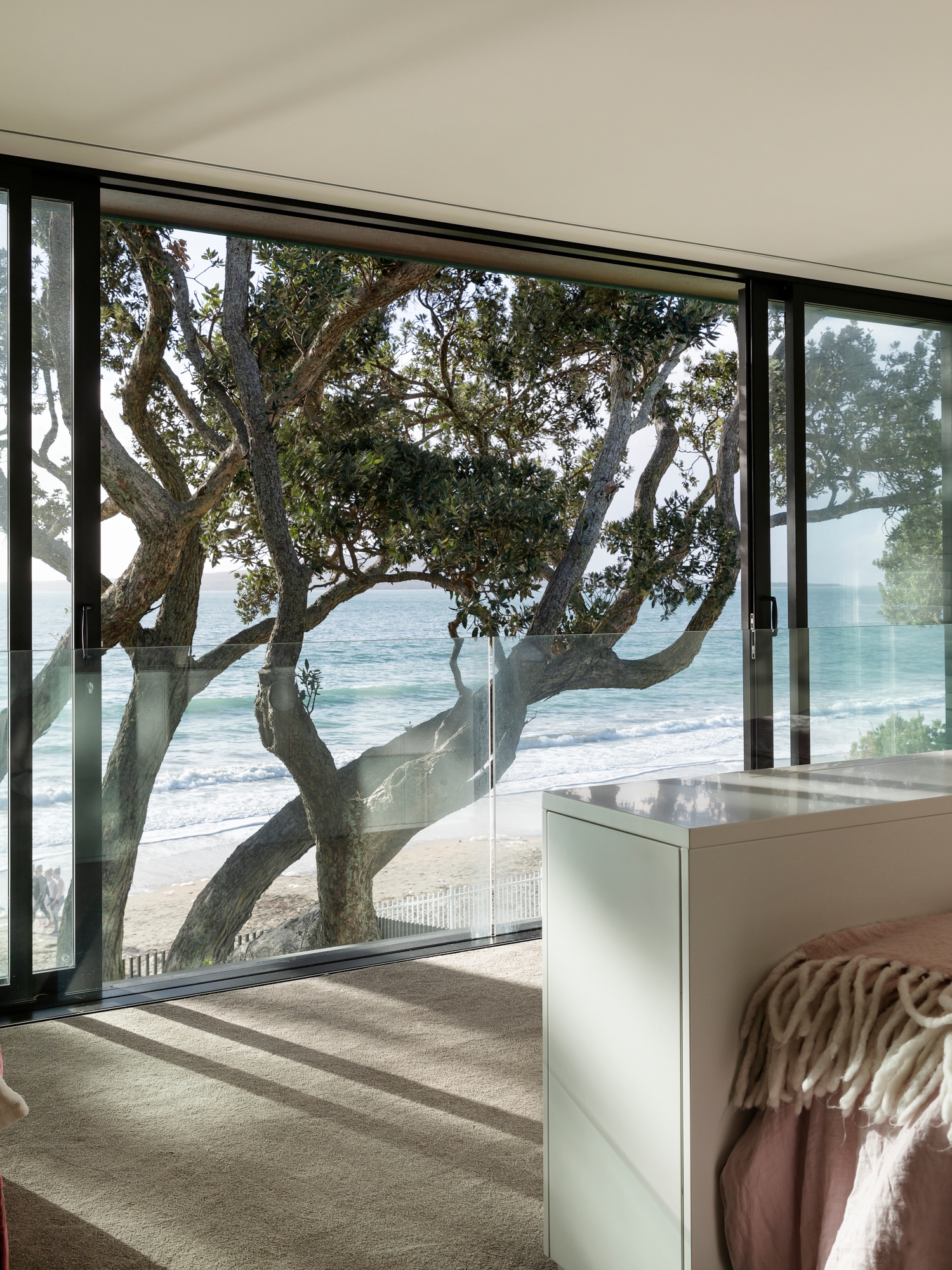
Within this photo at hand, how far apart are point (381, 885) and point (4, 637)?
1314mm

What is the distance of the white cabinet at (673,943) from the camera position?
51.2 inches

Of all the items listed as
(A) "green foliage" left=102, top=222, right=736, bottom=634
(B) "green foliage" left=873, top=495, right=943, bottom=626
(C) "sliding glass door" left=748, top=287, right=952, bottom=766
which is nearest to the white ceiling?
(C) "sliding glass door" left=748, top=287, right=952, bottom=766

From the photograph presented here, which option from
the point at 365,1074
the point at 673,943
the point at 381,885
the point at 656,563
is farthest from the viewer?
the point at 656,563

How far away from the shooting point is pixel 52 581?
293 cm

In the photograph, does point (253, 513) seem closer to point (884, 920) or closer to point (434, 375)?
point (434, 375)

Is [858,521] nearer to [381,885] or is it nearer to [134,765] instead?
[381,885]

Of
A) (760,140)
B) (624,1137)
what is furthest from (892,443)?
(624,1137)

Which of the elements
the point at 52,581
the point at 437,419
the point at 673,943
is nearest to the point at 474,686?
the point at 52,581

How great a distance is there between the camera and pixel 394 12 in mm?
2180

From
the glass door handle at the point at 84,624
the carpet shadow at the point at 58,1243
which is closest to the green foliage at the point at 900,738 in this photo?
the glass door handle at the point at 84,624

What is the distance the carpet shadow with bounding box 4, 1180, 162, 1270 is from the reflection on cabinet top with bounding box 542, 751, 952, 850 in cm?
105

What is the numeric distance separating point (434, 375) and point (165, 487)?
6.11 feet

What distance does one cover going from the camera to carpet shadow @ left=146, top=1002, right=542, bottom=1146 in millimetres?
2158

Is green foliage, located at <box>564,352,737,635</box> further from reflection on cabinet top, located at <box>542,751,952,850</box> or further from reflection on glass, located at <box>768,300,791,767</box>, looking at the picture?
reflection on cabinet top, located at <box>542,751,952,850</box>
